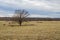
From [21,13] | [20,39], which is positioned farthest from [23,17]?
[20,39]

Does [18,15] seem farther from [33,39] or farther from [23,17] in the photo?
[33,39]

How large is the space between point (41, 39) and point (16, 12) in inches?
1764

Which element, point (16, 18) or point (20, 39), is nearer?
point (20, 39)

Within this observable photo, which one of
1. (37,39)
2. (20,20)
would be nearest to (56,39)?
(37,39)

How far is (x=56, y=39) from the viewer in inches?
880

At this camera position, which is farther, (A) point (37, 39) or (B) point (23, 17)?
(B) point (23, 17)

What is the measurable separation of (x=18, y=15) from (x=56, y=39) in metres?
44.5

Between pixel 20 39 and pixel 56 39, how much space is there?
3763 mm

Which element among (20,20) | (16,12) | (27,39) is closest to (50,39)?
(27,39)

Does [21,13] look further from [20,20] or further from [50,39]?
[50,39]

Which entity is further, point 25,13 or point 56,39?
point 25,13

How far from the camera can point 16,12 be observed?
219 ft

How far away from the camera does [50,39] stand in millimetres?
22438

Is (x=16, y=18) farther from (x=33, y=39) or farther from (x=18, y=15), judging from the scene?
(x=33, y=39)
